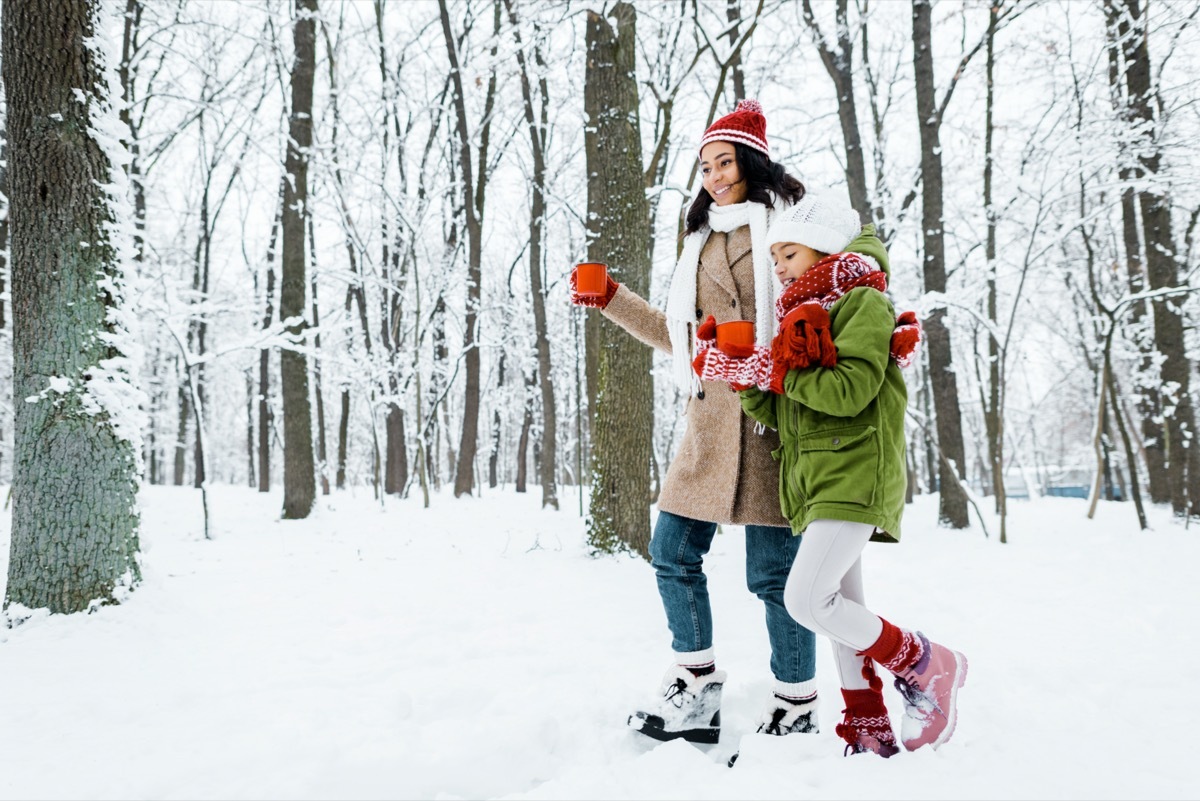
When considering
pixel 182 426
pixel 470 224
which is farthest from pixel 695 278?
pixel 182 426

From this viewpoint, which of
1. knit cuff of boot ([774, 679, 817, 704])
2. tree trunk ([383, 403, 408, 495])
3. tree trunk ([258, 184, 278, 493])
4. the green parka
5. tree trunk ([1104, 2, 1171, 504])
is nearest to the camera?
the green parka

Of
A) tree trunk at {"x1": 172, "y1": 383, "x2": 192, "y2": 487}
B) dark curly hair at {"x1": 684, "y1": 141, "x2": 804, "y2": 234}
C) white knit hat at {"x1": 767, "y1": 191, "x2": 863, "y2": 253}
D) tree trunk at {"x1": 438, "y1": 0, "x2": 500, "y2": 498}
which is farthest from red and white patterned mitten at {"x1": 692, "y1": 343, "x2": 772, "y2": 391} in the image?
tree trunk at {"x1": 172, "y1": 383, "x2": 192, "y2": 487}

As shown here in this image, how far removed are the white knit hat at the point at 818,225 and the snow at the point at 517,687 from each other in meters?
1.48

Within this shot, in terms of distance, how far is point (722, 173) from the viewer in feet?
7.56

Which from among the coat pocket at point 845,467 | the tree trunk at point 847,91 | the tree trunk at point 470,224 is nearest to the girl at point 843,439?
the coat pocket at point 845,467

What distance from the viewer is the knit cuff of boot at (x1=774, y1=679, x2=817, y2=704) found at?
7.07 ft

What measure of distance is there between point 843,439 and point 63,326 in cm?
388

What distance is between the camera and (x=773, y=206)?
2314 millimetres

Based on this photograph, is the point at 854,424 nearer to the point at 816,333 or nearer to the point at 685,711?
the point at 816,333

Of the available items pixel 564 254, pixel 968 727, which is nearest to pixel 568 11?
pixel 968 727

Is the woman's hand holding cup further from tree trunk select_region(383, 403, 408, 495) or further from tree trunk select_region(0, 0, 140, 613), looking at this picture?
tree trunk select_region(383, 403, 408, 495)

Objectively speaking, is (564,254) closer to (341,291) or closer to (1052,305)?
(341,291)

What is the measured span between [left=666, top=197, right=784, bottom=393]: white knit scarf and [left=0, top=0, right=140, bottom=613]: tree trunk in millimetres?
3163

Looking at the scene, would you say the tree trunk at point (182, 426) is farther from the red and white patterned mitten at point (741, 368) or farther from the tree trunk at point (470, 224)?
the red and white patterned mitten at point (741, 368)
